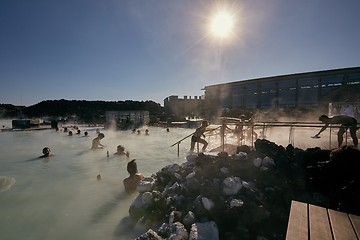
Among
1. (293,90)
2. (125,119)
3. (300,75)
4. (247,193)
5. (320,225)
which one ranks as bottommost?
(247,193)

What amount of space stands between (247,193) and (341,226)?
2.21m

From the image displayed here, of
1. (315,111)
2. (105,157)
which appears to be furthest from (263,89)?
(105,157)

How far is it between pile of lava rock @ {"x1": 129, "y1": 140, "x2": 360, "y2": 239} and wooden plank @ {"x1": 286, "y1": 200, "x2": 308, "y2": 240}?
1.38 m

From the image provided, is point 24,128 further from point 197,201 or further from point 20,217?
point 197,201

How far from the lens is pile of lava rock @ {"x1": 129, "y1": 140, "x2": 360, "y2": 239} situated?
3645 millimetres

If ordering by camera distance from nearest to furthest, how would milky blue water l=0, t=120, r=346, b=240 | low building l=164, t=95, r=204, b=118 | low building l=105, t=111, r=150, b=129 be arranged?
1. milky blue water l=0, t=120, r=346, b=240
2. low building l=105, t=111, r=150, b=129
3. low building l=164, t=95, r=204, b=118

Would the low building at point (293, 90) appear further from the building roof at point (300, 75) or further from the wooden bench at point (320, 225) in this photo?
the wooden bench at point (320, 225)

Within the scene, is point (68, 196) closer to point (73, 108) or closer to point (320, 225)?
point (320, 225)

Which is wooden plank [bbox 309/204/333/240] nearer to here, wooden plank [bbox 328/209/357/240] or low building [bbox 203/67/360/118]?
wooden plank [bbox 328/209/357/240]

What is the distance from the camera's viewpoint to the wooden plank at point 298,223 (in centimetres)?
188

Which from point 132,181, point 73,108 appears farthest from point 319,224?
point 73,108

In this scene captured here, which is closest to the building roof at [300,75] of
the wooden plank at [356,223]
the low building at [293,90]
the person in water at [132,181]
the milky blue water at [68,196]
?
the low building at [293,90]

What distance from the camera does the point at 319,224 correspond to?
6.77 ft

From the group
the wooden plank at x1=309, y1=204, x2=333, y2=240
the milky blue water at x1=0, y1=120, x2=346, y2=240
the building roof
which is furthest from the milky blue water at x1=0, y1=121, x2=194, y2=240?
the building roof
